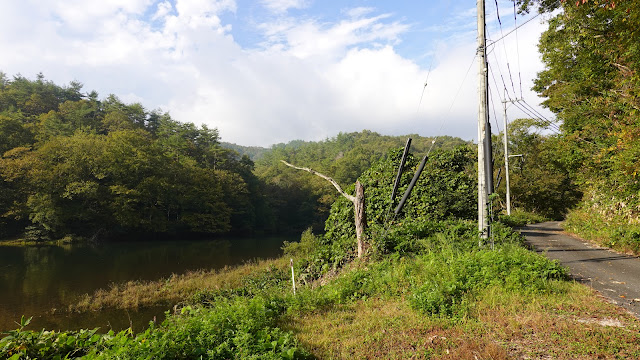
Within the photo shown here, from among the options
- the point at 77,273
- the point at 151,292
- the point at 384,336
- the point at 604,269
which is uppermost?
the point at 604,269

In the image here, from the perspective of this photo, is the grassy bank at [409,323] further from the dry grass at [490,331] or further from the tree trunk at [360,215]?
the tree trunk at [360,215]

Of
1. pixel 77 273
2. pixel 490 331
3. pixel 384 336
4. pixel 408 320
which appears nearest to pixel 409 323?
pixel 408 320

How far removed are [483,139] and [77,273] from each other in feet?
79.1

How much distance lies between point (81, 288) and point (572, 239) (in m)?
22.6

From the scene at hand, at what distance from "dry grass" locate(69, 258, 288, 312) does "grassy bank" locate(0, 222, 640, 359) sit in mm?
10275

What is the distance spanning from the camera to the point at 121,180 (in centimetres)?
4306

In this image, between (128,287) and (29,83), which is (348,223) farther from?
(29,83)

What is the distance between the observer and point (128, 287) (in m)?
17.2

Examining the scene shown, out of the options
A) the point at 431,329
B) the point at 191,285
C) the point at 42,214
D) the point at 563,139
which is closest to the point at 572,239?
the point at 563,139

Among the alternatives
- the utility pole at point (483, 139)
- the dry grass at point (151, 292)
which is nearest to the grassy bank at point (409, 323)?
the utility pole at point (483, 139)

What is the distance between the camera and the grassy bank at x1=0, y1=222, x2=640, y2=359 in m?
4.04

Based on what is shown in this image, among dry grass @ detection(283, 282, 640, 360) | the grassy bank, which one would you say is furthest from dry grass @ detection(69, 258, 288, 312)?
dry grass @ detection(283, 282, 640, 360)

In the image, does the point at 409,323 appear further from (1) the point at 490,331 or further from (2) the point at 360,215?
(2) the point at 360,215

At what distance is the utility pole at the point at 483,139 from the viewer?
843 centimetres
